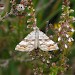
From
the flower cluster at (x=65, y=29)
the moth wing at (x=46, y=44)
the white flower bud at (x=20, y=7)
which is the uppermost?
the white flower bud at (x=20, y=7)

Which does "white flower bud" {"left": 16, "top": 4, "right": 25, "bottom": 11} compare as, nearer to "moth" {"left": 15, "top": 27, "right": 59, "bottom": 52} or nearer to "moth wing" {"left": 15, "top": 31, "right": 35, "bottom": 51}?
"moth" {"left": 15, "top": 27, "right": 59, "bottom": 52}

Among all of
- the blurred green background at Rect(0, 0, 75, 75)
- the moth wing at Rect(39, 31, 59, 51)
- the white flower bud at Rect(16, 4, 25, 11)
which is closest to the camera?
the white flower bud at Rect(16, 4, 25, 11)

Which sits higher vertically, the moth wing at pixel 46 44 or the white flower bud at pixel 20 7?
the white flower bud at pixel 20 7

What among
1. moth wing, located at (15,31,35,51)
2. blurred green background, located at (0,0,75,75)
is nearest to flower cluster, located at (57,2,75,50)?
moth wing, located at (15,31,35,51)

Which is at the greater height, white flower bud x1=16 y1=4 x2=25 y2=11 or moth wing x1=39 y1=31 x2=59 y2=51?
white flower bud x1=16 y1=4 x2=25 y2=11

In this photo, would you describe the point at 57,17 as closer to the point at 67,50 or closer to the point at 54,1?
the point at 54,1

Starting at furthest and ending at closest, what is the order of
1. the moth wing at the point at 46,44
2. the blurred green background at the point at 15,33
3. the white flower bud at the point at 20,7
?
the blurred green background at the point at 15,33 → the moth wing at the point at 46,44 → the white flower bud at the point at 20,7

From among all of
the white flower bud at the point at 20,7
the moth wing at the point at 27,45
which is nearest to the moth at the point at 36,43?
the moth wing at the point at 27,45

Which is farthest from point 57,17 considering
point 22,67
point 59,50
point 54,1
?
point 59,50

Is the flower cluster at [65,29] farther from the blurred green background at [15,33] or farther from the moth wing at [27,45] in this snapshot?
the blurred green background at [15,33]
